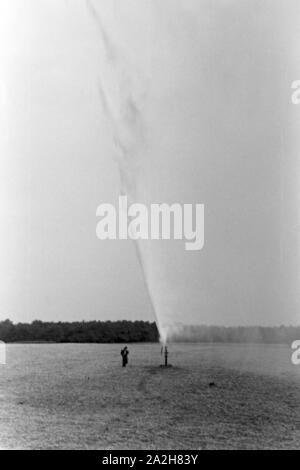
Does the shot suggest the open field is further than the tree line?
No

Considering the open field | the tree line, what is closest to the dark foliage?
the tree line

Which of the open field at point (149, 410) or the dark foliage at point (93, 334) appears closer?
the open field at point (149, 410)

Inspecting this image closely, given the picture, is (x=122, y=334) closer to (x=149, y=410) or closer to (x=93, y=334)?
(x=93, y=334)

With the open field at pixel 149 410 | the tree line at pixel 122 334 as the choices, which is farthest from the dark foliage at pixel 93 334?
the open field at pixel 149 410

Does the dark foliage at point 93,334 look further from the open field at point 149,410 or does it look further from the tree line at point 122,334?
the open field at point 149,410

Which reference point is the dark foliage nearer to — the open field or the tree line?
the tree line

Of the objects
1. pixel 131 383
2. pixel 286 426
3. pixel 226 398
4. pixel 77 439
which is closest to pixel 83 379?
pixel 131 383

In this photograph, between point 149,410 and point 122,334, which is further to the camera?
point 122,334

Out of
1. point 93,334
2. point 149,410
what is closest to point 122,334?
point 93,334
